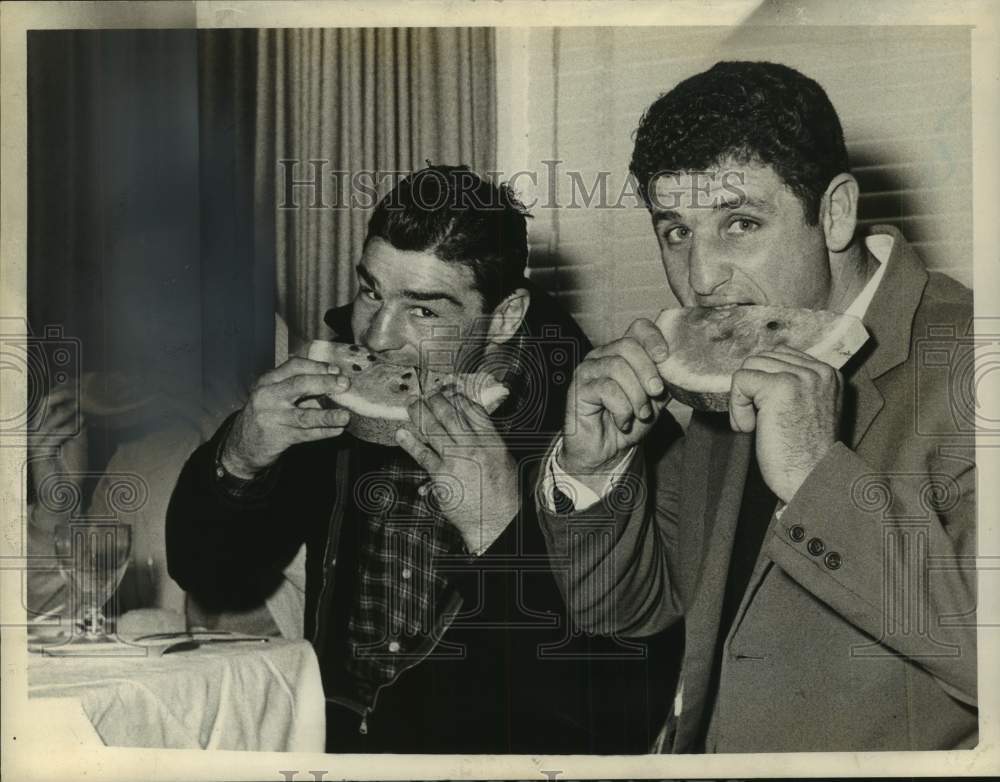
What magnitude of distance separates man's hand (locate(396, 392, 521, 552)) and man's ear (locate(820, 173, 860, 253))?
3.76ft

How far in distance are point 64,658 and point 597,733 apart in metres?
1.63

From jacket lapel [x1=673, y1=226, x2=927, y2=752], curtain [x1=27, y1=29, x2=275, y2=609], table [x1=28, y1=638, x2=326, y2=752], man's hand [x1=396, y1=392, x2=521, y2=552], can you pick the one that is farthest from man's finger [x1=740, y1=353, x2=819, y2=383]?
table [x1=28, y1=638, x2=326, y2=752]

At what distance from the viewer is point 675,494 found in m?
3.70

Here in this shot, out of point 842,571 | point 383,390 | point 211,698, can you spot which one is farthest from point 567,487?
point 211,698

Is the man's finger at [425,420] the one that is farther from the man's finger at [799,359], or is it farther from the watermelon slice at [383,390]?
the man's finger at [799,359]

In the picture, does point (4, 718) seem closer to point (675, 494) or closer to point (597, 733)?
point (597, 733)

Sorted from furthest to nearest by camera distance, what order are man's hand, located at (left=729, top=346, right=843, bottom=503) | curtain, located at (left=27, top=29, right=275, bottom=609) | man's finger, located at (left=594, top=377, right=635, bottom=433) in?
curtain, located at (left=27, top=29, right=275, bottom=609) < man's finger, located at (left=594, top=377, right=635, bottom=433) < man's hand, located at (left=729, top=346, right=843, bottom=503)

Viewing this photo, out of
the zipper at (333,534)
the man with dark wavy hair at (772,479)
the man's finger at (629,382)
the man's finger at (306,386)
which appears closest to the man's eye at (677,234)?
the man with dark wavy hair at (772,479)

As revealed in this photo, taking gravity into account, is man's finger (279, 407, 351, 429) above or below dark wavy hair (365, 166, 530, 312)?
below

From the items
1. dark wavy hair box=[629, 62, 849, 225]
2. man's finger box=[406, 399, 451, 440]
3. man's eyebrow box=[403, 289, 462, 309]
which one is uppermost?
dark wavy hair box=[629, 62, 849, 225]

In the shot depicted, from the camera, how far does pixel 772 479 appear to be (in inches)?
142

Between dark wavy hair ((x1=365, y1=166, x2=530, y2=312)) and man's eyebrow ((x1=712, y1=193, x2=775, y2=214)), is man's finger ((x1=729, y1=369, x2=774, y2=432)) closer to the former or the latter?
man's eyebrow ((x1=712, y1=193, x2=775, y2=214))

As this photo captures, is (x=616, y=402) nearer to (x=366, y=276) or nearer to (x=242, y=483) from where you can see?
(x=366, y=276)

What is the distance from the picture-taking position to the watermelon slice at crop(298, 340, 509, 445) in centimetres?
374
